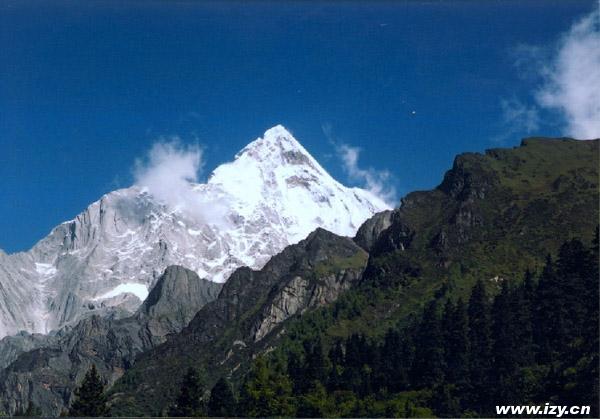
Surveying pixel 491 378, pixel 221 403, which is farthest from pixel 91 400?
pixel 491 378

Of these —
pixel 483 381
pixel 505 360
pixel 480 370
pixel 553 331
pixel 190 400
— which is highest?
pixel 553 331

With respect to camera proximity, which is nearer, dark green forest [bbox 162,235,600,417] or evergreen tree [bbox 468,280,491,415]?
dark green forest [bbox 162,235,600,417]

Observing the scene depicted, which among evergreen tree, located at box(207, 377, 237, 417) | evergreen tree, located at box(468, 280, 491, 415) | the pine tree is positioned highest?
evergreen tree, located at box(468, 280, 491, 415)

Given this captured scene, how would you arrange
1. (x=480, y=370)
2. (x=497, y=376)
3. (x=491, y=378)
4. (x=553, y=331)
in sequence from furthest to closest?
(x=553, y=331) → (x=480, y=370) → (x=497, y=376) → (x=491, y=378)

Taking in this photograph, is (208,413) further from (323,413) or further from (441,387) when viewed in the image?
(441,387)

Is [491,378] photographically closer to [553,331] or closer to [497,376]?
[497,376]

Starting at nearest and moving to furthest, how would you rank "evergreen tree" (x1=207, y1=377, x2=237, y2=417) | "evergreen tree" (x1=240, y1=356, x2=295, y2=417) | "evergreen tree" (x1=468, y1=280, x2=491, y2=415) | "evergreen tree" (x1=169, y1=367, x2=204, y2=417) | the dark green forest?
"evergreen tree" (x1=240, y1=356, x2=295, y2=417), the dark green forest, "evergreen tree" (x1=169, y1=367, x2=204, y2=417), "evergreen tree" (x1=207, y1=377, x2=237, y2=417), "evergreen tree" (x1=468, y1=280, x2=491, y2=415)

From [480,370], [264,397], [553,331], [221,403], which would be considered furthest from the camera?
[553,331]

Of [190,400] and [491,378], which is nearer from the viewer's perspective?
[190,400]

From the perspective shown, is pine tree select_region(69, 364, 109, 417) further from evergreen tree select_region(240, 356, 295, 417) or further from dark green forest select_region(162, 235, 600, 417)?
evergreen tree select_region(240, 356, 295, 417)

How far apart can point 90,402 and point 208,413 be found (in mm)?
23083

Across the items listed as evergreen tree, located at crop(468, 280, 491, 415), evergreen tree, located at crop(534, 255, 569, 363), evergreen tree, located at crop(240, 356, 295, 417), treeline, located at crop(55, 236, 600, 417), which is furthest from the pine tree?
evergreen tree, located at crop(534, 255, 569, 363)

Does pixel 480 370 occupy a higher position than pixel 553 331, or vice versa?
pixel 553 331

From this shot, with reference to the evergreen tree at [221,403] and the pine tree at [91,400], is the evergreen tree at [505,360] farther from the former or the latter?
the pine tree at [91,400]
